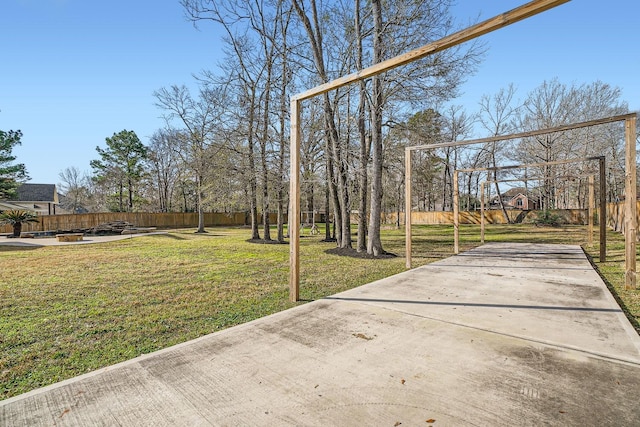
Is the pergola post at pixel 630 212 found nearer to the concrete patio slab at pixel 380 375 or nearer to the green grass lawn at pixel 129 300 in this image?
the green grass lawn at pixel 129 300

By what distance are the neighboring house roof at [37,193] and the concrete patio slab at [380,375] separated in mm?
38554

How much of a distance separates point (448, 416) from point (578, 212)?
26.9 m

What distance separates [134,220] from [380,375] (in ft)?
85.5

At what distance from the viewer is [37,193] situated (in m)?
30.4

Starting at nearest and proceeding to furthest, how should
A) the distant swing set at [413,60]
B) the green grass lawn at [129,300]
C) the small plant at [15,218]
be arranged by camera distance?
the green grass lawn at [129,300] → the distant swing set at [413,60] → the small plant at [15,218]

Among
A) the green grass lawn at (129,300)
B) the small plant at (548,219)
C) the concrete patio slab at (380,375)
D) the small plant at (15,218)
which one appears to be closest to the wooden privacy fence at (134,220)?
the small plant at (15,218)

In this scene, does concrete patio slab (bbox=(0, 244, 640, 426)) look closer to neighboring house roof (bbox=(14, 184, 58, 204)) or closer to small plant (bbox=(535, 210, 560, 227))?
small plant (bbox=(535, 210, 560, 227))

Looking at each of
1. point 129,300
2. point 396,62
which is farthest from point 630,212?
point 129,300

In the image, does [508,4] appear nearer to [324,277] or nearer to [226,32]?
[324,277]

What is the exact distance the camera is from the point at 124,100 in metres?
9.35

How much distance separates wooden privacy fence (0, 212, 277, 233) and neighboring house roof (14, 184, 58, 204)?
14.2 meters

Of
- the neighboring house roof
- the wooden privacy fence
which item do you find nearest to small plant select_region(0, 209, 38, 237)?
the wooden privacy fence

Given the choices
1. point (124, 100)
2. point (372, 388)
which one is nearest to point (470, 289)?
point (372, 388)

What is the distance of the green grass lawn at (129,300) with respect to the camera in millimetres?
2379
